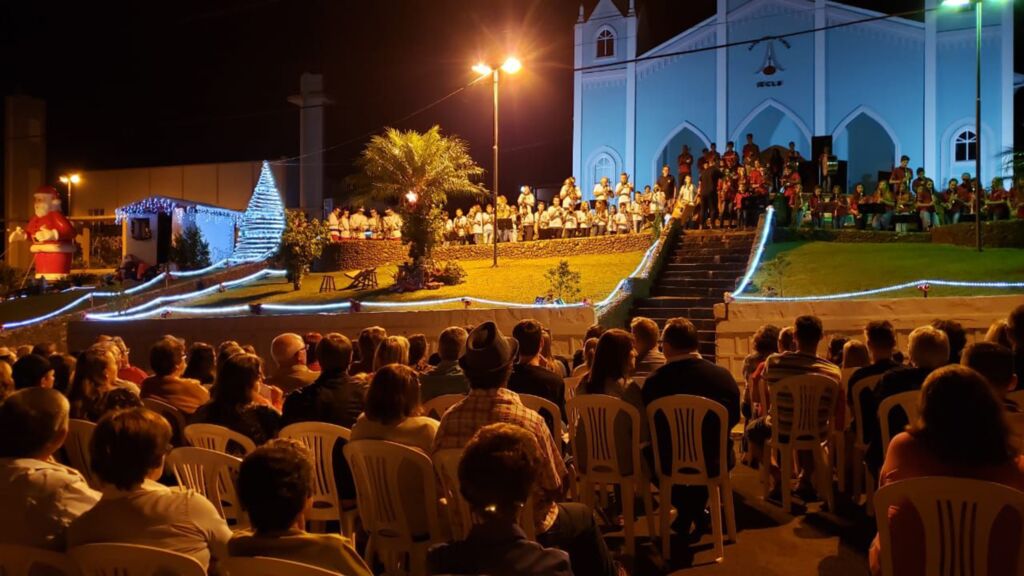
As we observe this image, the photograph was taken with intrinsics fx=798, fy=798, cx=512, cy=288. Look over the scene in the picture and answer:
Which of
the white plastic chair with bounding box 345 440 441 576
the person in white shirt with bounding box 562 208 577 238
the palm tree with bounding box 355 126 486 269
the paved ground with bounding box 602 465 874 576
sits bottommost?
the paved ground with bounding box 602 465 874 576

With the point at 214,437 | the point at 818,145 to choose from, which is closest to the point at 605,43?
the point at 818,145

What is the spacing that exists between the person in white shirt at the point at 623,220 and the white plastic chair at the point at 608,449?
18.4m

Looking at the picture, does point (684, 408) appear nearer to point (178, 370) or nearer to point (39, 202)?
point (178, 370)

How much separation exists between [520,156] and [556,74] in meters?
4.25

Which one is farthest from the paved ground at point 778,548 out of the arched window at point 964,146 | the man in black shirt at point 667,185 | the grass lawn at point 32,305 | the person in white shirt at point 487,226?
the arched window at point 964,146

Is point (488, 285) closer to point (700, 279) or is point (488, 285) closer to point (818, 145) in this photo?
point (700, 279)

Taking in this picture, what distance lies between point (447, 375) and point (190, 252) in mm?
24426

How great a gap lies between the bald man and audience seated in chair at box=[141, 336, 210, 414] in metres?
0.57

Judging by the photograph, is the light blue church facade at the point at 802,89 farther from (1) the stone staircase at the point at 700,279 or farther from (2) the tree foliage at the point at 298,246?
(2) the tree foliage at the point at 298,246

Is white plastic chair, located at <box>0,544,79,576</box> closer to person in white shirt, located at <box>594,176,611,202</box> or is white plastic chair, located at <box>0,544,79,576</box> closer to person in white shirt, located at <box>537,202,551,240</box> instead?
person in white shirt, located at <box>594,176,611,202</box>

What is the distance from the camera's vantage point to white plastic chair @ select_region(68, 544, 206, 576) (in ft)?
7.70

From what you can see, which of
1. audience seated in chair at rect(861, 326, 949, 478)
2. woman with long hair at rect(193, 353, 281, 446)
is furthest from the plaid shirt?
audience seated in chair at rect(861, 326, 949, 478)

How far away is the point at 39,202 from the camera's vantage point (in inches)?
1149

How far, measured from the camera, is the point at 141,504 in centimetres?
276
